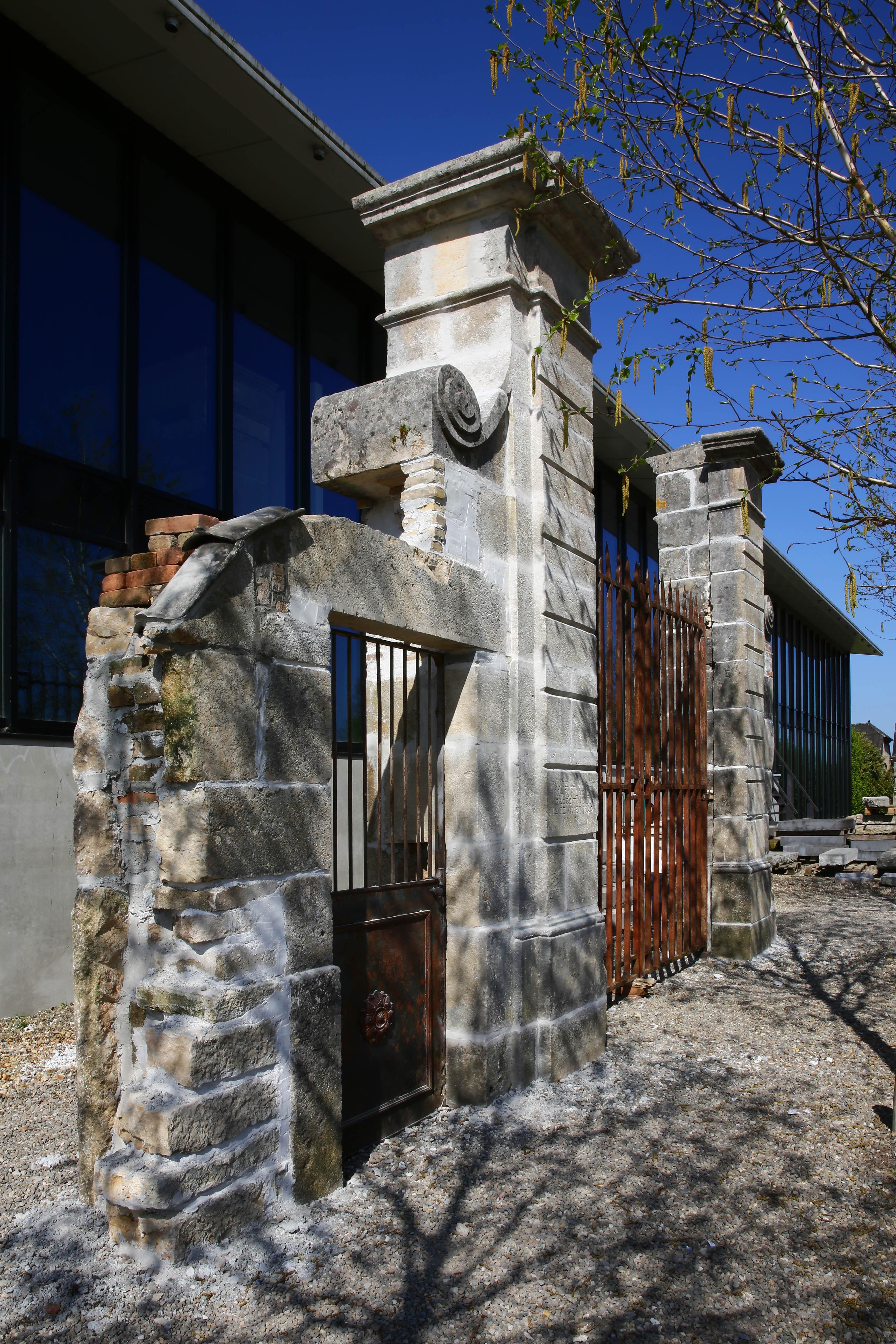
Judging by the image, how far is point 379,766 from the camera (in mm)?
4332

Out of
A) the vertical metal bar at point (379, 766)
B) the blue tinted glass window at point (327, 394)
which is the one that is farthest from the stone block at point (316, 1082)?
the blue tinted glass window at point (327, 394)

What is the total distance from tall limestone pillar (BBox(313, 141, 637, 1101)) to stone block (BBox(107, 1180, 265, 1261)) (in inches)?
55.8

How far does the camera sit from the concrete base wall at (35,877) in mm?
6062

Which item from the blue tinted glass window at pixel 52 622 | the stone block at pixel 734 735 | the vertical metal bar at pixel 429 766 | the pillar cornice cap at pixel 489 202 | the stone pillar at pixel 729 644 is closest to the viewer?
the vertical metal bar at pixel 429 766

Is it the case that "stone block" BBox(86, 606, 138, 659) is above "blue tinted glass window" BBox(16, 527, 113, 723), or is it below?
below

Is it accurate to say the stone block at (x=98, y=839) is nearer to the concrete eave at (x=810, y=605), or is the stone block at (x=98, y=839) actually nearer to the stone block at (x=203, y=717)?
the stone block at (x=203, y=717)

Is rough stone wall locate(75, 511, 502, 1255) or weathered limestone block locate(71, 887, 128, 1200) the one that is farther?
weathered limestone block locate(71, 887, 128, 1200)

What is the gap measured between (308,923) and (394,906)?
2.65ft

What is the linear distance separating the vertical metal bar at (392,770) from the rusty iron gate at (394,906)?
0.01 m

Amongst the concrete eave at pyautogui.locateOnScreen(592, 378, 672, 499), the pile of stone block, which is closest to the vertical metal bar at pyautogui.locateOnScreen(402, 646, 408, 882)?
the pile of stone block

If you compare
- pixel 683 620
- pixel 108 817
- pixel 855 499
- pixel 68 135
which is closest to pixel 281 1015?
pixel 108 817

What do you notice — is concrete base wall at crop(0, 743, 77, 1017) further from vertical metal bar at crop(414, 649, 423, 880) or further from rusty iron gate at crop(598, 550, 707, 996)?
rusty iron gate at crop(598, 550, 707, 996)

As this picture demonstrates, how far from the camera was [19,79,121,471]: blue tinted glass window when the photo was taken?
21.9ft

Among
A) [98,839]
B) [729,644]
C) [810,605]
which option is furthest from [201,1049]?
[810,605]
